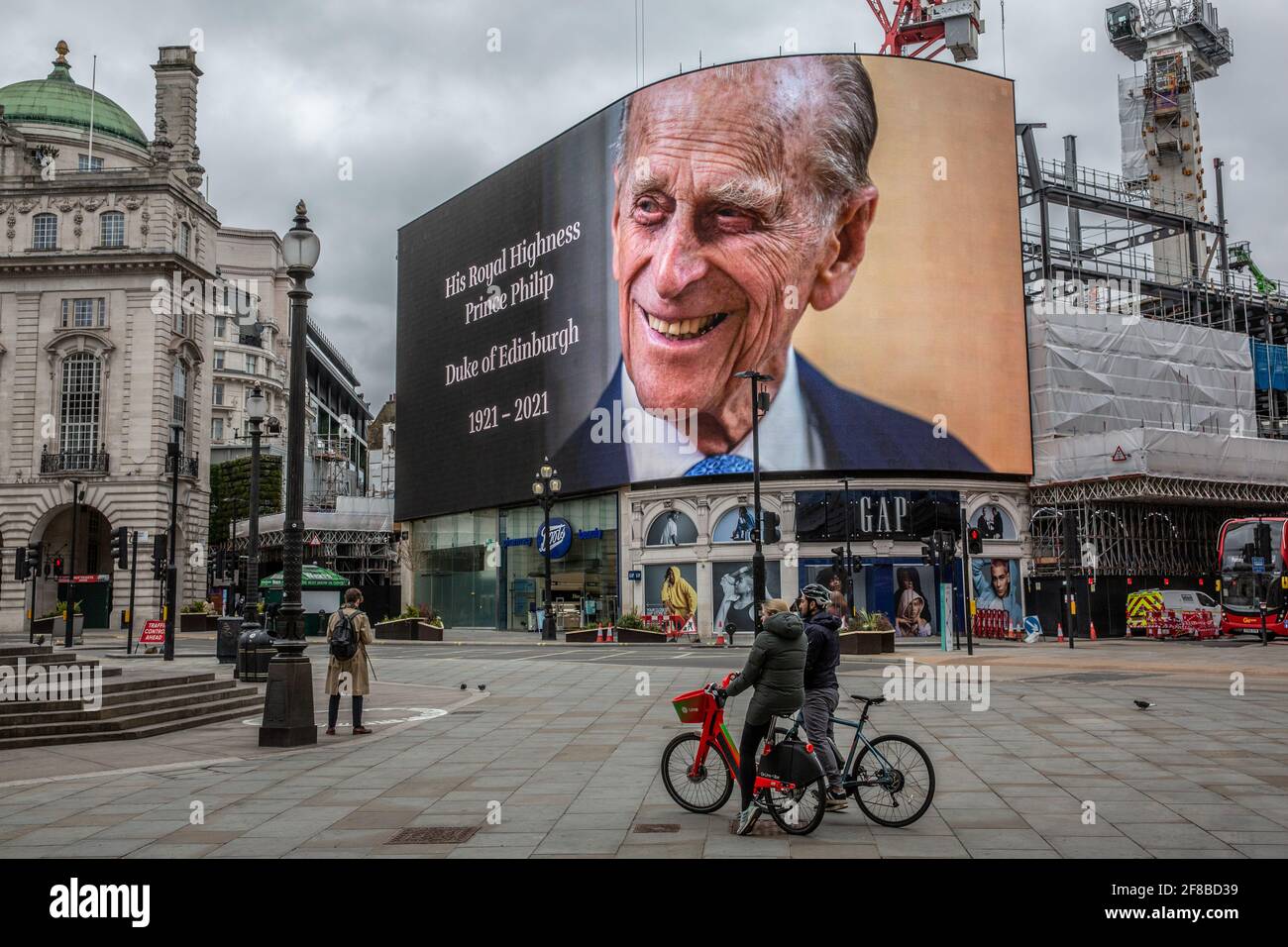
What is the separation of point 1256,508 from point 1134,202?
20.9 metres

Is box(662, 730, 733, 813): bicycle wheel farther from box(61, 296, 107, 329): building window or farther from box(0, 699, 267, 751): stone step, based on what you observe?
box(61, 296, 107, 329): building window

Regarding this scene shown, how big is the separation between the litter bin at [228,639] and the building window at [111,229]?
35552mm

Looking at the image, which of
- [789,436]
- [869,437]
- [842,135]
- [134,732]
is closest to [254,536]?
[134,732]

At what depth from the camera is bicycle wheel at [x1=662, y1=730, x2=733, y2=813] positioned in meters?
9.78

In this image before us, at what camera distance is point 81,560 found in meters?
59.6

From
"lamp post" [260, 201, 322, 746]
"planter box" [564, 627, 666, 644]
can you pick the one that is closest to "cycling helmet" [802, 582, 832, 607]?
"lamp post" [260, 201, 322, 746]

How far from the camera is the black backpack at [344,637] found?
15.4 m

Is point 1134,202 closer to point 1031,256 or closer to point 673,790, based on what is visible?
point 1031,256

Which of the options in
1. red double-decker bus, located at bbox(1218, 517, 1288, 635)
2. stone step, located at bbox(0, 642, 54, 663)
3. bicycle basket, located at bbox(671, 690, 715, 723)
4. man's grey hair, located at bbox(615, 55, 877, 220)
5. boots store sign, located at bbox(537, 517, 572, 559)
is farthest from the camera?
boots store sign, located at bbox(537, 517, 572, 559)

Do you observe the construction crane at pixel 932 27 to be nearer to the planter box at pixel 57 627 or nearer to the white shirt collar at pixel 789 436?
the white shirt collar at pixel 789 436

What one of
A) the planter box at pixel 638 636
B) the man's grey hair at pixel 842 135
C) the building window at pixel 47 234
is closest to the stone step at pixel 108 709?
the planter box at pixel 638 636

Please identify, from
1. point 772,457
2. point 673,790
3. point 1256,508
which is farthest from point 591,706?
point 1256,508

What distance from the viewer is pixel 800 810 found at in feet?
29.1

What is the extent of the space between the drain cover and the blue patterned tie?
40.9m
